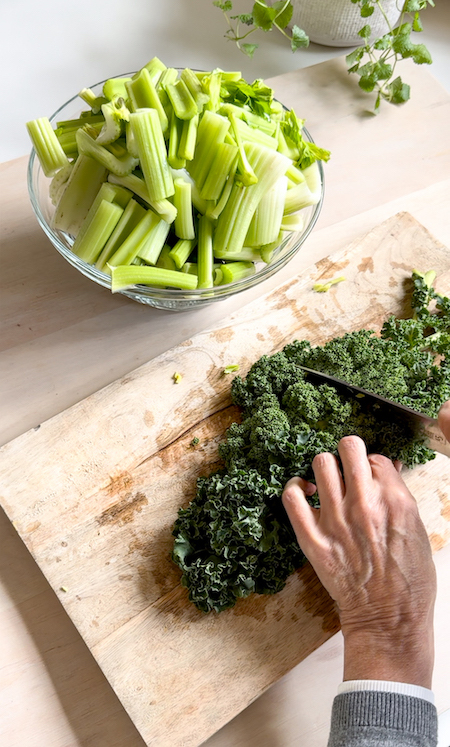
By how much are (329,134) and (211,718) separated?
1.87 metres

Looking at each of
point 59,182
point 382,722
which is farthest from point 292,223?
point 382,722

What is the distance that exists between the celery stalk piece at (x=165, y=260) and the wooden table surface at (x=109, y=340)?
0.28m

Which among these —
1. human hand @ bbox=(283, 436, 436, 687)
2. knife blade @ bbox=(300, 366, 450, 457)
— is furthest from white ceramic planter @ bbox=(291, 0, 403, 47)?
human hand @ bbox=(283, 436, 436, 687)

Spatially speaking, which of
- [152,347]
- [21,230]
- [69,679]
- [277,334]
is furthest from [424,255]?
[69,679]

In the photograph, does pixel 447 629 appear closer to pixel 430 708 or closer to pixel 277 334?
pixel 430 708

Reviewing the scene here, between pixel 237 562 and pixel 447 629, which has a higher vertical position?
pixel 237 562

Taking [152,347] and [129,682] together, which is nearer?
[129,682]

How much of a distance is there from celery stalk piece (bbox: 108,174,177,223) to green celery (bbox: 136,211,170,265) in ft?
0.07

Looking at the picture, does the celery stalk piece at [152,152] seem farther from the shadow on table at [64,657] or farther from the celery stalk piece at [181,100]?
the shadow on table at [64,657]

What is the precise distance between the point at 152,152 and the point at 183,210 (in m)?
0.16

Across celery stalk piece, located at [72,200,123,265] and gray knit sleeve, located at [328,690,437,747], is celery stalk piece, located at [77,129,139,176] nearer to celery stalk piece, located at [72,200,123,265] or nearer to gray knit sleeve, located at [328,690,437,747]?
celery stalk piece, located at [72,200,123,265]

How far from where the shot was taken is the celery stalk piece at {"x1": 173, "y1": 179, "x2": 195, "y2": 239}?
1580 millimetres

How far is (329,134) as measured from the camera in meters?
Answer: 2.25

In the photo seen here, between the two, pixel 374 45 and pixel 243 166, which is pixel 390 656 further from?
pixel 374 45
